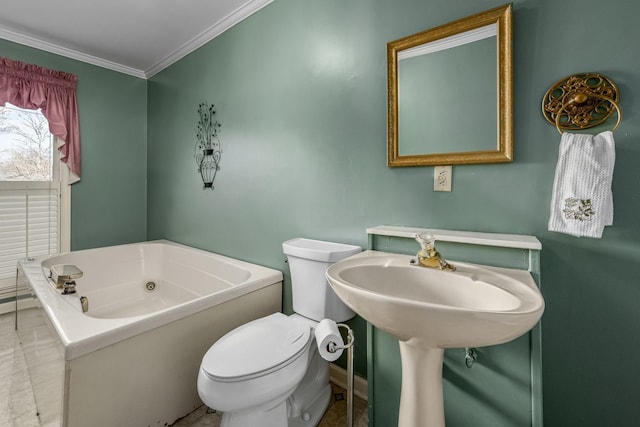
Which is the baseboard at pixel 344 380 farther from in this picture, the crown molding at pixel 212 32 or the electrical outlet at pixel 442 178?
the crown molding at pixel 212 32

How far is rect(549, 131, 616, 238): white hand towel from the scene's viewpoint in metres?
0.92

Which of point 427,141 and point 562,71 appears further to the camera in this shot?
point 427,141

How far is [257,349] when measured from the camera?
118 cm

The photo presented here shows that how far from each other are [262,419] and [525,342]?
3.28ft

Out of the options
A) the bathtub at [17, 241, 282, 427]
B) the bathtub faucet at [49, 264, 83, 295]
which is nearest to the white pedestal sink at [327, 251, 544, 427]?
the bathtub at [17, 241, 282, 427]

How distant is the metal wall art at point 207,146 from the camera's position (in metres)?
2.47

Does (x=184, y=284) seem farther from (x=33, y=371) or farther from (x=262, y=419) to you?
(x=262, y=419)

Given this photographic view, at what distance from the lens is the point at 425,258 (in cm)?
104

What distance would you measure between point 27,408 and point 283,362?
1514 mm

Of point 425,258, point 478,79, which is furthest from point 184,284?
point 478,79

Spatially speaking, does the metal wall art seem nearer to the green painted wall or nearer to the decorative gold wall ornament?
the green painted wall

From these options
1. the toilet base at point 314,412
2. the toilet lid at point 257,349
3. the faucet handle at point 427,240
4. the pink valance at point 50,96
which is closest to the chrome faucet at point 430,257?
the faucet handle at point 427,240

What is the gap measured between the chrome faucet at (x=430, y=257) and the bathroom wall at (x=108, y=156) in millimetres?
3319

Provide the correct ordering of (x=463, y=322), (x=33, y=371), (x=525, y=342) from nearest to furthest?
(x=463, y=322)
(x=525, y=342)
(x=33, y=371)
